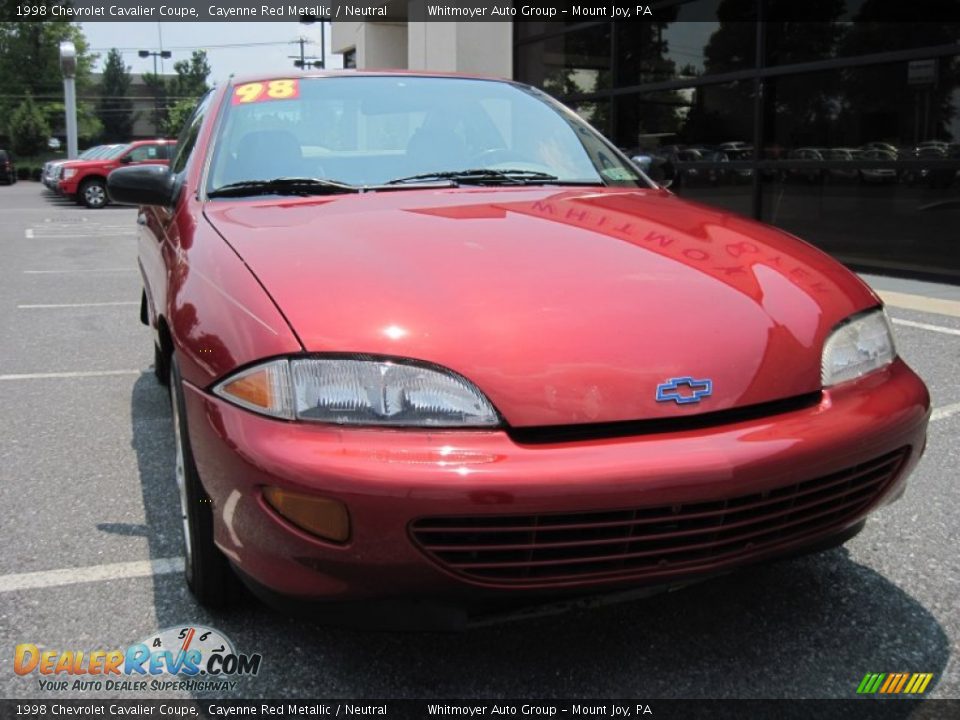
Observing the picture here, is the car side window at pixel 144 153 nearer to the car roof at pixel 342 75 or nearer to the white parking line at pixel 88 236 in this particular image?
the white parking line at pixel 88 236

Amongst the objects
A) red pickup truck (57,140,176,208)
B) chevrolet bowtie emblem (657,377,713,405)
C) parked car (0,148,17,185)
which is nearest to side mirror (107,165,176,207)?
chevrolet bowtie emblem (657,377,713,405)

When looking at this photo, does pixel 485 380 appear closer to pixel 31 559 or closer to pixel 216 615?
pixel 216 615

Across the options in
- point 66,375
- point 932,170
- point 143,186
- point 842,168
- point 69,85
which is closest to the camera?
point 143,186

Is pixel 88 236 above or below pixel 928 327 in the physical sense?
above

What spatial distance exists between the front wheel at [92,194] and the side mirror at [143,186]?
19951 millimetres

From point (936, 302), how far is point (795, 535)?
5.96 metres

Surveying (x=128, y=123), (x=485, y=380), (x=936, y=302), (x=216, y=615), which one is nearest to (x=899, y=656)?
(x=485, y=380)

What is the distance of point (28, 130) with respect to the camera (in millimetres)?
41844

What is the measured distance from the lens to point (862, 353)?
207 centimetres

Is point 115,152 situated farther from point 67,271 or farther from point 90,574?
point 90,574

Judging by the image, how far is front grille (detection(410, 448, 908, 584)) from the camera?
1640mm

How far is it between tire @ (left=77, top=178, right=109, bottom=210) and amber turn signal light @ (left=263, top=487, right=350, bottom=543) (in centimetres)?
2156

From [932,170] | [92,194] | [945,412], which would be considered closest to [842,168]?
[932,170]

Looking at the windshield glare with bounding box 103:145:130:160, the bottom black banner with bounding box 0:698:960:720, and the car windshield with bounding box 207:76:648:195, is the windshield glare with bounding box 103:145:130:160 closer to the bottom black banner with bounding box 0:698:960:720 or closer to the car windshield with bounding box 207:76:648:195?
the car windshield with bounding box 207:76:648:195
